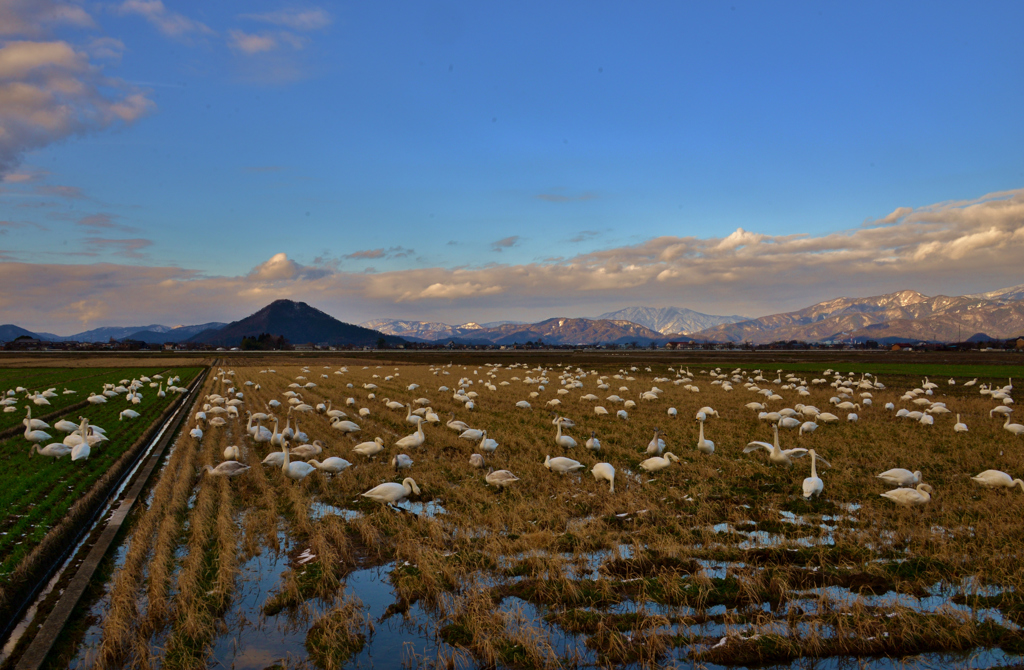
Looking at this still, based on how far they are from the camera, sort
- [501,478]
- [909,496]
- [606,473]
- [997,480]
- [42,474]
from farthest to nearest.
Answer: [42,474] < [606,473] < [501,478] < [997,480] < [909,496]

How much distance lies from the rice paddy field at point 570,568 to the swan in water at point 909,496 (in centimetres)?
18

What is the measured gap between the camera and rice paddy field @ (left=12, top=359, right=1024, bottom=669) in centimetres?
654

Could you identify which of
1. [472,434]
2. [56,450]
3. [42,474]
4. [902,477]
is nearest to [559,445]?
[472,434]

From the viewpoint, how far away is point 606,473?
13.1m

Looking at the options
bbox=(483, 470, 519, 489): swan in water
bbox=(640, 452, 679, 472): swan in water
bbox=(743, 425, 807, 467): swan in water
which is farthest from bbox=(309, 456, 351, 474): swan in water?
bbox=(743, 425, 807, 467): swan in water

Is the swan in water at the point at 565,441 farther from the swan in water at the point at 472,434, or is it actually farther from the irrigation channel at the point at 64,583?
the irrigation channel at the point at 64,583

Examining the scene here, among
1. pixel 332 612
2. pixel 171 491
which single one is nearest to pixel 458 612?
pixel 332 612

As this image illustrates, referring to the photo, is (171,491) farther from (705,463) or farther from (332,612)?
(705,463)

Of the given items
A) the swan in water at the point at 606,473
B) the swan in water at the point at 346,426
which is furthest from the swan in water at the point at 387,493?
the swan in water at the point at 346,426

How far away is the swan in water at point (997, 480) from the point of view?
1203 centimetres

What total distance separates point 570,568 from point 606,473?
4.64m

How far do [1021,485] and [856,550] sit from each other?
599 cm

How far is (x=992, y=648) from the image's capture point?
6.49 meters

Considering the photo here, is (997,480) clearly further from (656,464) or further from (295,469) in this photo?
(295,469)
